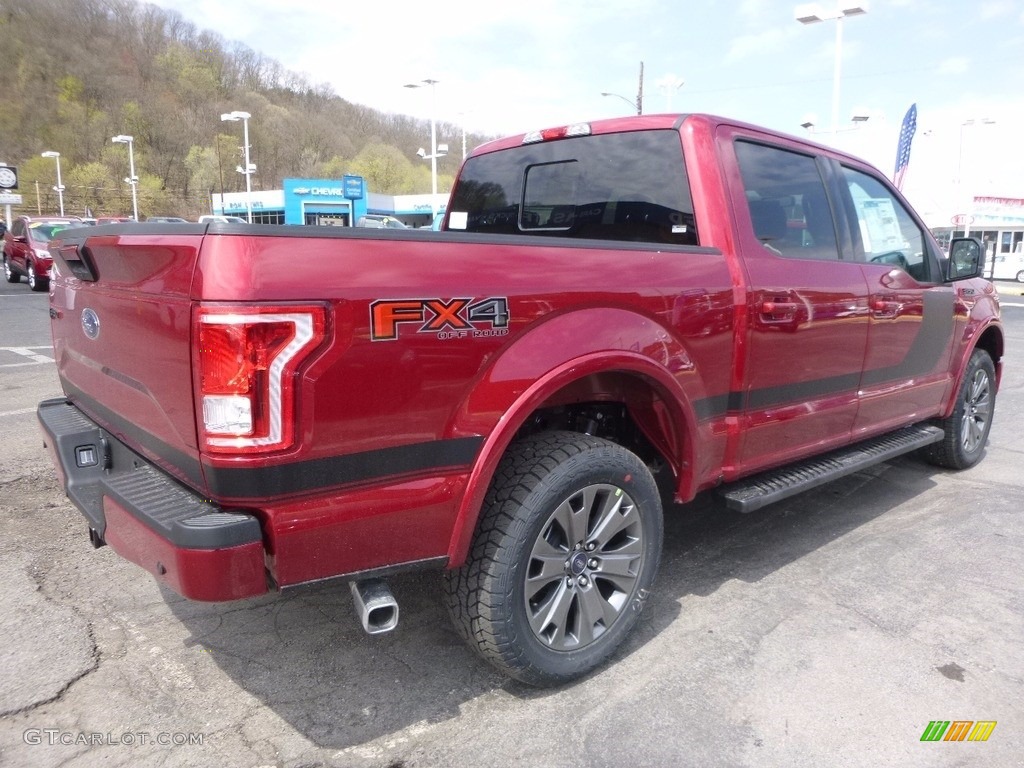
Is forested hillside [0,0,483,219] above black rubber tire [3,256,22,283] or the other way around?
above

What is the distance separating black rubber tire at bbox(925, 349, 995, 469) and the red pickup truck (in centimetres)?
124

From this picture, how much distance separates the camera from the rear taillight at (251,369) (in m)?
1.84

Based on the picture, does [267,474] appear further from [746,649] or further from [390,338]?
[746,649]

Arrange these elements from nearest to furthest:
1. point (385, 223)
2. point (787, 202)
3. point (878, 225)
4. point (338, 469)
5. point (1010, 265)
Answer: point (338, 469) → point (787, 202) → point (878, 225) → point (385, 223) → point (1010, 265)

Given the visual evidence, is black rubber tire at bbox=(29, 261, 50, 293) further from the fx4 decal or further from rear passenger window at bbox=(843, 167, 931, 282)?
the fx4 decal

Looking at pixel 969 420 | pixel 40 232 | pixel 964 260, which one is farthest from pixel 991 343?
pixel 40 232

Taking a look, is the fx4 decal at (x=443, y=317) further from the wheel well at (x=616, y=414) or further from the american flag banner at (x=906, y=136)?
the american flag banner at (x=906, y=136)

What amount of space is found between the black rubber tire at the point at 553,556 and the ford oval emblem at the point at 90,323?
1.45 m

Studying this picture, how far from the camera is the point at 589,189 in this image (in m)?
3.58

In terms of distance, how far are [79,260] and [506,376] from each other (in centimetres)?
155

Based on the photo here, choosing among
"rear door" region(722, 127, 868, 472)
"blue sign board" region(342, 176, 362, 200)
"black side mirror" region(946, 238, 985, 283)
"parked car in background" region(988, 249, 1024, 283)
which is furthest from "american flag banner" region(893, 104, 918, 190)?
"blue sign board" region(342, 176, 362, 200)

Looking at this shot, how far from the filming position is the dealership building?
6231 centimetres

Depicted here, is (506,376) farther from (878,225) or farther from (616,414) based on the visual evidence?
(878,225)

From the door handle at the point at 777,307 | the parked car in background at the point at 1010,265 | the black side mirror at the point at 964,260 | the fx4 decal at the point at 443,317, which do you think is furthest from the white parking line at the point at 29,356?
the parked car in background at the point at 1010,265
